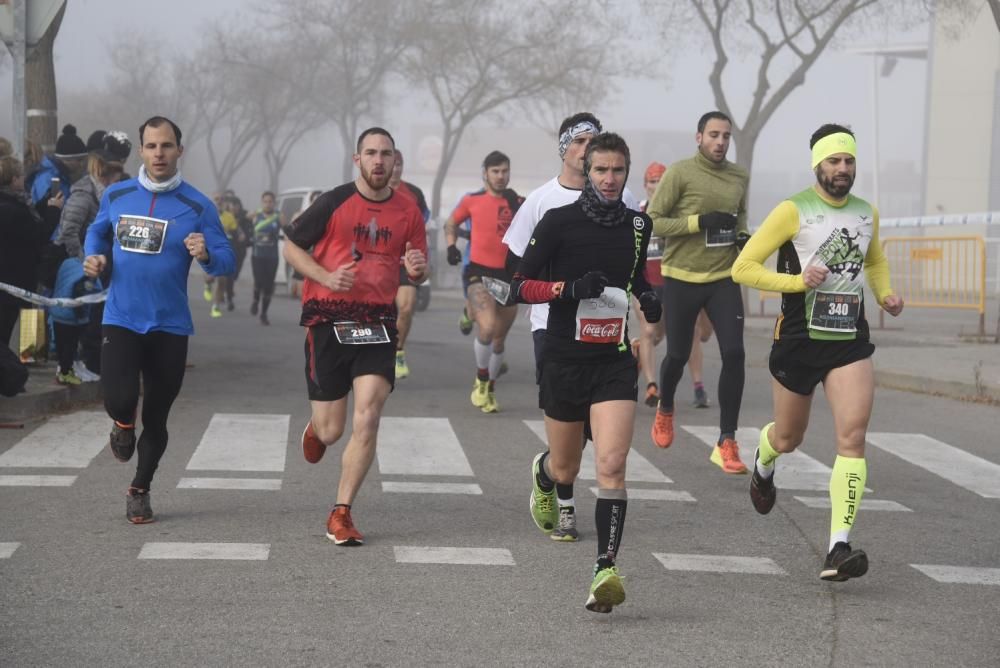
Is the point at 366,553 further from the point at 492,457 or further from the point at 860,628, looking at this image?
the point at 492,457

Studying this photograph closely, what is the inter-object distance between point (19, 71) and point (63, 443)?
3.99m

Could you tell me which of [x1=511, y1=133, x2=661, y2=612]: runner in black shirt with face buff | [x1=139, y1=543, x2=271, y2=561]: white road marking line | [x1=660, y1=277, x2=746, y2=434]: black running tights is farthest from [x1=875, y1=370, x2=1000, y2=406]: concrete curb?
[x1=139, y1=543, x2=271, y2=561]: white road marking line

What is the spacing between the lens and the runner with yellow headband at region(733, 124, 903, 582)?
7074mm

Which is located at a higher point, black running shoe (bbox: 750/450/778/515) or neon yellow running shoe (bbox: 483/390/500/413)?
black running shoe (bbox: 750/450/778/515)

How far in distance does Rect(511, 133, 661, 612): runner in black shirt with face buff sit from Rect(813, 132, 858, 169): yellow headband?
864mm

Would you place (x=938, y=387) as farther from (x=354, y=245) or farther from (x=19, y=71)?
(x=354, y=245)

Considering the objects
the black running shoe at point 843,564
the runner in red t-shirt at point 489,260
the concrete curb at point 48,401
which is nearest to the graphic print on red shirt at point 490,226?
the runner in red t-shirt at point 489,260

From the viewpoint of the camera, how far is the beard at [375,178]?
7.62 m

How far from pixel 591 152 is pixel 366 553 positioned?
6.48ft

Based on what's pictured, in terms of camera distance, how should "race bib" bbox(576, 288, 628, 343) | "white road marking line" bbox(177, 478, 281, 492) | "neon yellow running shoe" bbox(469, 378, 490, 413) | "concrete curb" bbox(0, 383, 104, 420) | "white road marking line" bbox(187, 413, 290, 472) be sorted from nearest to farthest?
"race bib" bbox(576, 288, 628, 343), "white road marking line" bbox(177, 478, 281, 492), "white road marking line" bbox(187, 413, 290, 472), "concrete curb" bbox(0, 383, 104, 420), "neon yellow running shoe" bbox(469, 378, 490, 413)

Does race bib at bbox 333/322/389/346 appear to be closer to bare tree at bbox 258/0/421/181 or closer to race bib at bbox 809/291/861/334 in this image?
race bib at bbox 809/291/861/334

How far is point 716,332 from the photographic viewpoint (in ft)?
33.6

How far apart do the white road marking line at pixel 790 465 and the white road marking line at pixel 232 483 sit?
286 cm

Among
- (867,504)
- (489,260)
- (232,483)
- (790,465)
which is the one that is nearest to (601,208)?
(867,504)
